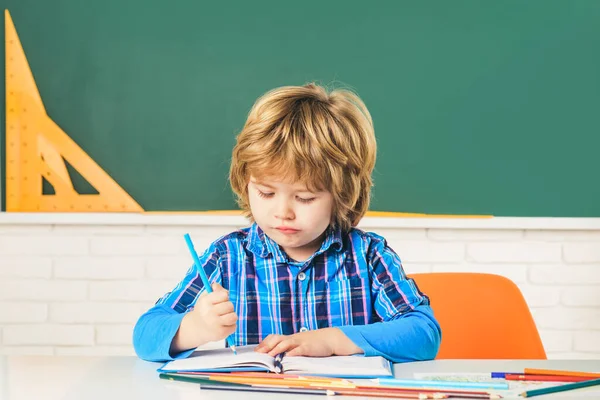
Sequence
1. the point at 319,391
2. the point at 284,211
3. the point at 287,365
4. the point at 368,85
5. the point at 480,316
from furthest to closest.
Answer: the point at 368,85 < the point at 480,316 < the point at 284,211 < the point at 287,365 < the point at 319,391

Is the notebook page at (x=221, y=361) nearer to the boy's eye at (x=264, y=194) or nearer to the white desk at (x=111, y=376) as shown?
the white desk at (x=111, y=376)

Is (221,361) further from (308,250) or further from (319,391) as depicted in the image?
(308,250)

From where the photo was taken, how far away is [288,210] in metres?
1.23

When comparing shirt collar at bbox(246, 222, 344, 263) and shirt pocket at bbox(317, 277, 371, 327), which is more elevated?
shirt collar at bbox(246, 222, 344, 263)

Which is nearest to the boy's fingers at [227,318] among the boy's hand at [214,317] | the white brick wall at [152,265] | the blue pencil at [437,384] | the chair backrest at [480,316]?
the boy's hand at [214,317]

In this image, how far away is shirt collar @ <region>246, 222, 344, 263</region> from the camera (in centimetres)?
136

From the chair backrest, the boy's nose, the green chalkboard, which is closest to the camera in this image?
the boy's nose

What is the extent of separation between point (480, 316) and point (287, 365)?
670mm

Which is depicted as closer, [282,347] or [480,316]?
[282,347]

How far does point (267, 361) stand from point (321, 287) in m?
0.35

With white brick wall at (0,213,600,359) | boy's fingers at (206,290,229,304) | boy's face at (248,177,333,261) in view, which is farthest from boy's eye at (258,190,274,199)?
white brick wall at (0,213,600,359)

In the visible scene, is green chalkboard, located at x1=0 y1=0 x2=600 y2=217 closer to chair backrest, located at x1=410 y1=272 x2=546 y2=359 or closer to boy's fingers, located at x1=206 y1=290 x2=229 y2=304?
chair backrest, located at x1=410 y1=272 x2=546 y2=359

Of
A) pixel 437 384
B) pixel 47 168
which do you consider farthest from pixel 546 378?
pixel 47 168

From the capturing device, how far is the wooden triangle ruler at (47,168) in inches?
96.7
